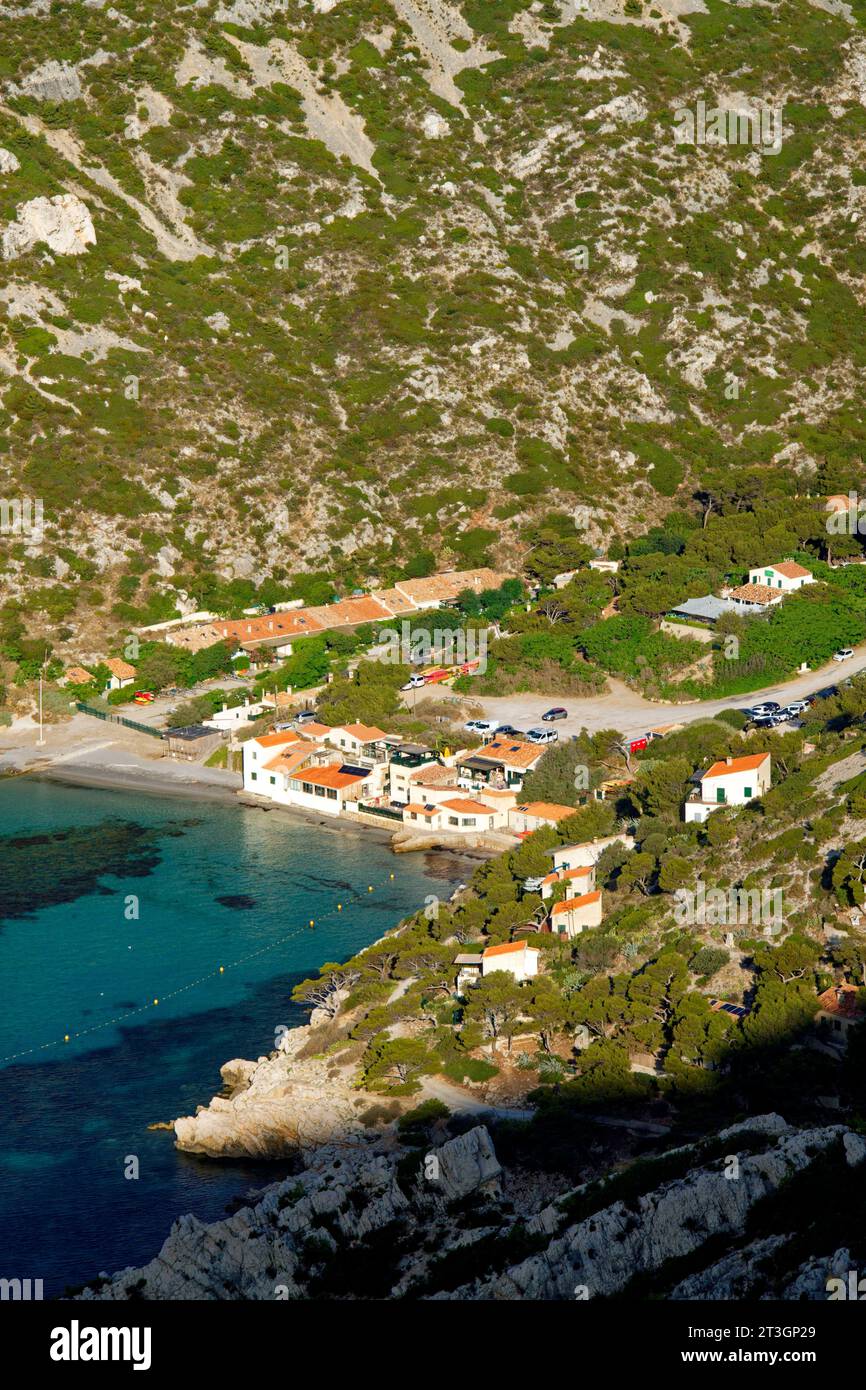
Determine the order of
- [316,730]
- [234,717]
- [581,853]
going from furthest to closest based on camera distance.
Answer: [234,717] < [316,730] < [581,853]

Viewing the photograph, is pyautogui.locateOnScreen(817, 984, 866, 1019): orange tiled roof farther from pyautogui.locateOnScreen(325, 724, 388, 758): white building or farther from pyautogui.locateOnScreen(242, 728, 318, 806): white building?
pyautogui.locateOnScreen(242, 728, 318, 806): white building

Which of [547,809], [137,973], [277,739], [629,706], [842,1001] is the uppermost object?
[629,706]

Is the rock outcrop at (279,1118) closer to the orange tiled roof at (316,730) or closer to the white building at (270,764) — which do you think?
the white building at (270,764)

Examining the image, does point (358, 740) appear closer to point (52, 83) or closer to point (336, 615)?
point (336, 615)

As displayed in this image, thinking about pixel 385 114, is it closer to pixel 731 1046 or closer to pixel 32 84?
pixel 32 84

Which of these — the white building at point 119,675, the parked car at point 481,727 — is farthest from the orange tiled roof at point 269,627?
the parked car at point 481,727

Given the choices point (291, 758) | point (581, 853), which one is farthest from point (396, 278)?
point (581, 853)
